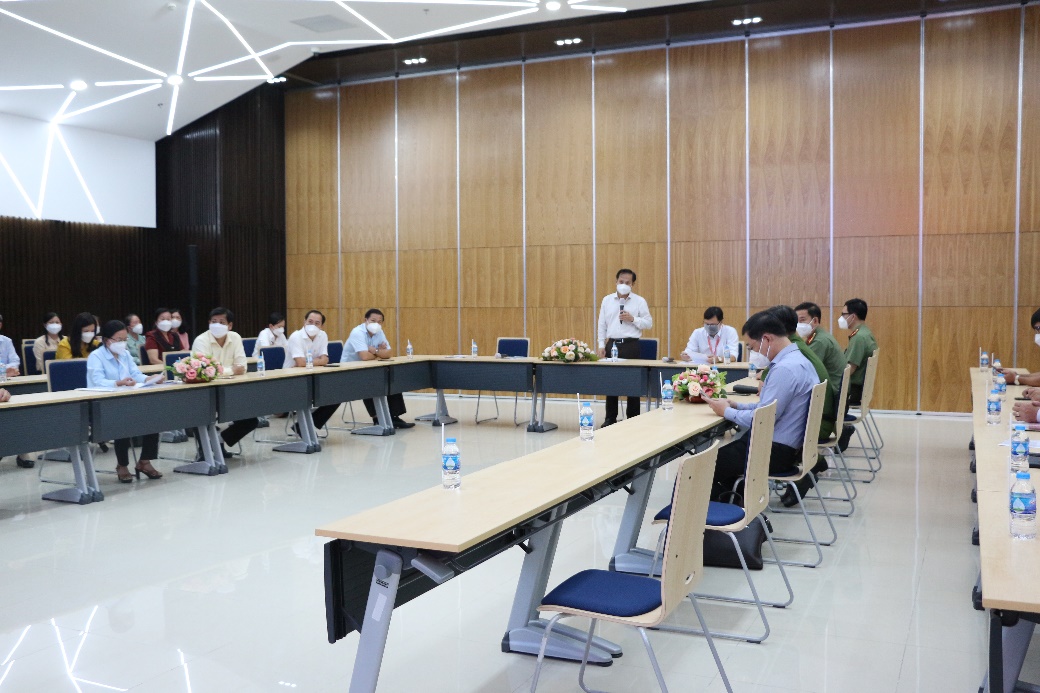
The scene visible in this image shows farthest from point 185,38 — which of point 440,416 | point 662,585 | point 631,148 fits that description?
point 662,585

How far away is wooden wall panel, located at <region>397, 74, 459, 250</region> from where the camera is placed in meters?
12.6

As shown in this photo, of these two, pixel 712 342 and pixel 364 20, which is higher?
pixel 364 20

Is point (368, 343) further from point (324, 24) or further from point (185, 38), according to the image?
point (185, 38)

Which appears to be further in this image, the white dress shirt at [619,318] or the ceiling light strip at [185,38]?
the white dress shirt at [619,318]

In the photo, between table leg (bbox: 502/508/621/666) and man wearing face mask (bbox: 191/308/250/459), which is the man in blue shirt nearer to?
table leg (bbox: 502/508/621/666)

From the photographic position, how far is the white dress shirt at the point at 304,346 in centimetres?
930

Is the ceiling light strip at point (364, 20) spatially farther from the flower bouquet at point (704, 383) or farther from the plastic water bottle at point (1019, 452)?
the plastic water bottle at point (1019, 452)

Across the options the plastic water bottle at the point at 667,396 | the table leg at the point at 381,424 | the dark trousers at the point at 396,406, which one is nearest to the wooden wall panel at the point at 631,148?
the dark trousers at the point at 396,406

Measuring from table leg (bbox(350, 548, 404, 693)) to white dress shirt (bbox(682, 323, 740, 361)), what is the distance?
6.77m

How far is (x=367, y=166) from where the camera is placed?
1318cm

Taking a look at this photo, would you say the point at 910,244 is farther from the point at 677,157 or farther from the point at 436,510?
the point at 436,510

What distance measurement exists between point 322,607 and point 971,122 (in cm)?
909

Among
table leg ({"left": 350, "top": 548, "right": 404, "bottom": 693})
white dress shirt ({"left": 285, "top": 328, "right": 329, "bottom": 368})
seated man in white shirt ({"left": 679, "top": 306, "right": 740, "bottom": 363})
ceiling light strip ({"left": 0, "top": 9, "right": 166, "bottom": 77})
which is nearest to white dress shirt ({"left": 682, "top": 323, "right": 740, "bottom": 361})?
seated man in white shirt ({"left": 679, "top": 306, "right": 740, "bottom": 363})

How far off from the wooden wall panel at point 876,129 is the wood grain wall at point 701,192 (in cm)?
2
